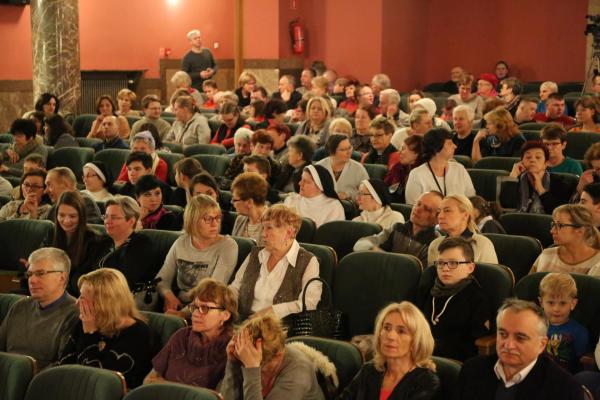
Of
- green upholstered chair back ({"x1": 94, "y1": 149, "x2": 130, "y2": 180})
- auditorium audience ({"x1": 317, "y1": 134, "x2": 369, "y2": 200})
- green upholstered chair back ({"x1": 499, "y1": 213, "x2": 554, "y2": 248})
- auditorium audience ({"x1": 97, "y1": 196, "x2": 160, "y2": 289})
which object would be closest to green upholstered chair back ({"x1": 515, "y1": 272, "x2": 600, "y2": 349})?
green upholstered chair back ({"x1": 499, "y1": 213, "x2": 554, "y2": 248})

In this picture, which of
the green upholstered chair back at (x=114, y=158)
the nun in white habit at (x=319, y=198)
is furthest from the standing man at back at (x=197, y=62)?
the nun in white habit at (x=319, y=198)

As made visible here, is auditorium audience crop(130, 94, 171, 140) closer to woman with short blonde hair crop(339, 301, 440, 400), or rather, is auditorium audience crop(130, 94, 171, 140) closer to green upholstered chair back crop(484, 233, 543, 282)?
green upholstered chair back crop(484, 233, 543, 282)

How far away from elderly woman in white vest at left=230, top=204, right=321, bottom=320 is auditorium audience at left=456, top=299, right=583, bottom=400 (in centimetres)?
126

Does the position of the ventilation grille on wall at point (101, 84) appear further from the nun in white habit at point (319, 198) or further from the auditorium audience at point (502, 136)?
the nun in white habit at point (319, 198)

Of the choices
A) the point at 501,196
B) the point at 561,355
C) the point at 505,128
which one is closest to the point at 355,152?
the point at 505,128

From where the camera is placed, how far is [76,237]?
5426mm

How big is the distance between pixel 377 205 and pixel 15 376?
245 centimetres

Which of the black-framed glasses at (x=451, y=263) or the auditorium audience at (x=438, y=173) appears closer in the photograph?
the black-framed glasses at (x=451, y=263)

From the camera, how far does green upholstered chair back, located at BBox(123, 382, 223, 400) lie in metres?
3.33

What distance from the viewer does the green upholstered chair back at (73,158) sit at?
8234 millimetres

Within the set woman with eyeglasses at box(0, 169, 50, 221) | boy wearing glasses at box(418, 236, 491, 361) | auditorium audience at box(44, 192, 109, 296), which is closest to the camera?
boy wearing glasses at box(418, 236, 491, 361)

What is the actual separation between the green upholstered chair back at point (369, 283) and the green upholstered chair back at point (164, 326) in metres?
0.85

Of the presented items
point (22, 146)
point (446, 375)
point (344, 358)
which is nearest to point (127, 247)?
point (344, 358)

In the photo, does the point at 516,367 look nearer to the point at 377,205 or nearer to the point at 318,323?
the point at 318,323
